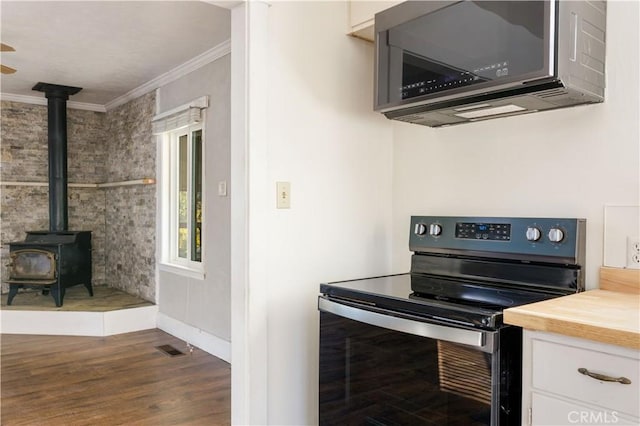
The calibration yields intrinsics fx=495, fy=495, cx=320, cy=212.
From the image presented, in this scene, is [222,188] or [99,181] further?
[99,181]

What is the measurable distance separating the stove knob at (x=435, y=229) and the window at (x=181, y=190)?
2519 mm

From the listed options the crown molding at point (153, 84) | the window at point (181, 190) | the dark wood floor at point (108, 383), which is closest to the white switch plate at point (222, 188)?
the window at point (181, 190)

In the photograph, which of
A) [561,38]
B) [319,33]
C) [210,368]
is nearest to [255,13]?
[319,33]

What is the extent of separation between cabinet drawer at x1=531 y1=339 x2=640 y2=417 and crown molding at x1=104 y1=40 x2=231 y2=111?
10.3 ft

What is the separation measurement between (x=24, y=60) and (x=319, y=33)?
329 centimetres

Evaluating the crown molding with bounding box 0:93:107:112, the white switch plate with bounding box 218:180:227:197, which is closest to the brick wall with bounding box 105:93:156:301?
the crown molding with bounding box 0:93:107:112

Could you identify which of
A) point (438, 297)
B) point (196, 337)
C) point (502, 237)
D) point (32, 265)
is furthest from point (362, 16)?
point (32, 265)

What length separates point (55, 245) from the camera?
4.79 m

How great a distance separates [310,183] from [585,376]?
1224mm

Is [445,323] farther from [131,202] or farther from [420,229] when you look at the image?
[131,202]

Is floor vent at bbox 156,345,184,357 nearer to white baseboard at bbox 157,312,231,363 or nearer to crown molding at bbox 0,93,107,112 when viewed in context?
white baseboard at bbox 157,312,231,363

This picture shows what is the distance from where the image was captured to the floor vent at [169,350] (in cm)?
389

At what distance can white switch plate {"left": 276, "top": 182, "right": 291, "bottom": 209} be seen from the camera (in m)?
1.93

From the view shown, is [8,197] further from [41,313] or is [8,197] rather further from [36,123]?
[41,313]
